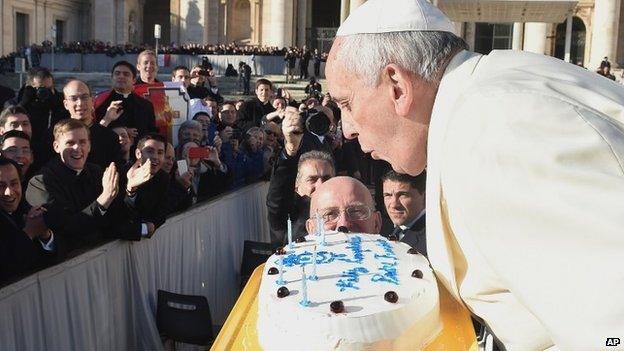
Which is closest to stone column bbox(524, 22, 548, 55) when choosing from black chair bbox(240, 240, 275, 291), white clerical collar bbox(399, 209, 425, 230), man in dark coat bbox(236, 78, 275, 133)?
man in dark coat bbox(236, 78, 275, 133)

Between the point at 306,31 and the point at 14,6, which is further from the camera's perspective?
the point at 306,31

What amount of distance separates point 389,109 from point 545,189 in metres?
0.52

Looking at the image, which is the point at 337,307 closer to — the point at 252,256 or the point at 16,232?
the point at 16,232

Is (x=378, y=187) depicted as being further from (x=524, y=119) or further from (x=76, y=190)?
(x=524, y=119)

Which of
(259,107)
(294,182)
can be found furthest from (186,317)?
(259,107)

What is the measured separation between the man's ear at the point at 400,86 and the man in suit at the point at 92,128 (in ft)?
17.4

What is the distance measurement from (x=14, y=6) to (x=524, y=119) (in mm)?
46880

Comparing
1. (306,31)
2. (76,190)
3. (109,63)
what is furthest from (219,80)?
(76,190)

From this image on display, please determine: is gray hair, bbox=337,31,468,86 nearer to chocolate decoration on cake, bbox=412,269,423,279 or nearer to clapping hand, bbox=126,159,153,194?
chocolate decoration on cake, bbox=412,269,423,279

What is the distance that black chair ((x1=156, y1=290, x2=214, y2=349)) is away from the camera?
211 inches

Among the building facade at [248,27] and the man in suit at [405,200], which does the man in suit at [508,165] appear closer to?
the man in suit at [405,200]

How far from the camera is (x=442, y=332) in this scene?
2.06 meters

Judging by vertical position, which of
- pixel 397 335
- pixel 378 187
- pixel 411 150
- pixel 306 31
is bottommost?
pixel 378 187

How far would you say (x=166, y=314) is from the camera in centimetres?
541
